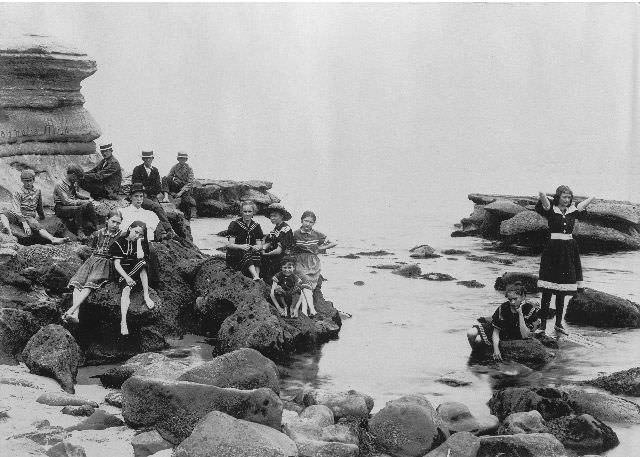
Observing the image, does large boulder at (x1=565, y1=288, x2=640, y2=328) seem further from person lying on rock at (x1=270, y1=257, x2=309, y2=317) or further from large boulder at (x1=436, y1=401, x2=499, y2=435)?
large boulder at (x1=436, y1=401, x2=499, y2=435)

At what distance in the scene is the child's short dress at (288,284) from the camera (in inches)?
377

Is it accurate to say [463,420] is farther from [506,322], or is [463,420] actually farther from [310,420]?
[506,322]

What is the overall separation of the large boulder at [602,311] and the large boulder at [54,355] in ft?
21.9

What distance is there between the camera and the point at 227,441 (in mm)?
5395

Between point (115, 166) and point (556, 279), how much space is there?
7704 mm

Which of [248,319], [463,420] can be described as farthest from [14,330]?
[463,420]

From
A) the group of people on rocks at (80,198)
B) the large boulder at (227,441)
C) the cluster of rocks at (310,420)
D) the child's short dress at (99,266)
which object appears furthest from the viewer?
the group of people on rocks at (80,198)

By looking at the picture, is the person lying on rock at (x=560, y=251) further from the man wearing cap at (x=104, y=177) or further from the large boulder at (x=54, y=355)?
the man wearing cap at (x=104, y=177)

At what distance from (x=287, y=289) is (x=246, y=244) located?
2.77ft

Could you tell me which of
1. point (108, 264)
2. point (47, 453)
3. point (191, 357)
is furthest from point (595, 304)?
point (47, 453)

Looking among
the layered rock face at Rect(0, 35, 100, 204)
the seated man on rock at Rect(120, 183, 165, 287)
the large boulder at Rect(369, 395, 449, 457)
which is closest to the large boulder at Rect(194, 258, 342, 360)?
the seated man on rock at Rect(120, 183, 165, 287)

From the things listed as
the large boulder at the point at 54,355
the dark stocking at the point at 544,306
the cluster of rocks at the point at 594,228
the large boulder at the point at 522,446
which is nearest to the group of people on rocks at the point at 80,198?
the large boulder at the point at 54,355

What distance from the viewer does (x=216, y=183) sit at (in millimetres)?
22250

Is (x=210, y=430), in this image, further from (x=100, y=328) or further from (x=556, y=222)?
(x=556, y=222)
